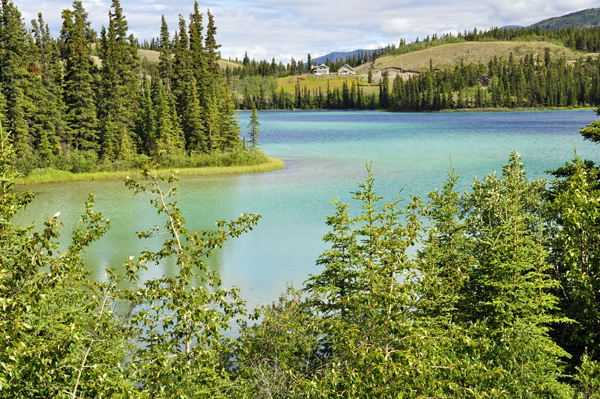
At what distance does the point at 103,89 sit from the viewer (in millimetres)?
58781

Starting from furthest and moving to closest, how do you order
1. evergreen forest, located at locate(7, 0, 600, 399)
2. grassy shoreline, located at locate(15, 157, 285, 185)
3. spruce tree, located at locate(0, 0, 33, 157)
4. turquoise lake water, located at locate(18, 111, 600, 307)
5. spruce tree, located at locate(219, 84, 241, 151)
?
spruce tree, located at locate(219, 84, 241, 151) → grassy shoreline, located at locate(15, 157, 285, 185) → spruce tree, located at locate(0, 0, 33, 157) → turquoise lake water, located at locate(18, 111, 600, 307) → evergreen forest, located at locate(7, 0, 600, 399)

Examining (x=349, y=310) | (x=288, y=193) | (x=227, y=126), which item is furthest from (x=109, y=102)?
(x=349, y=310)

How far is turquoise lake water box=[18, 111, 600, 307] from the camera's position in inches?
981

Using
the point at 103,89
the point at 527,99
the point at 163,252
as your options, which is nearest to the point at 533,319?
the point at 163,252

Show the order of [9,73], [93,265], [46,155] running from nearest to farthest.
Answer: [93,265] → [9,73] → [46,155]

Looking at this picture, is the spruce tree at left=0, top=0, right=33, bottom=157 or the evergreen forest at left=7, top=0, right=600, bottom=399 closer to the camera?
the evergreen forest at left=7, top=0, right=600, bottom=399

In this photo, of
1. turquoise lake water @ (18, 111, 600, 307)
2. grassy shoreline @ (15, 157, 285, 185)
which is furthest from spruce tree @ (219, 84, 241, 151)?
turquoise lake water @ (18, 111, 600, 307)

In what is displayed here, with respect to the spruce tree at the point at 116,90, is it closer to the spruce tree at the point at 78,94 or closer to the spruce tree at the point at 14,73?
the spruce tree at the point at 78,94

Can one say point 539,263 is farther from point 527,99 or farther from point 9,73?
point 527,99

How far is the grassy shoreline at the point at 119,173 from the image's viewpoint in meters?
50.9

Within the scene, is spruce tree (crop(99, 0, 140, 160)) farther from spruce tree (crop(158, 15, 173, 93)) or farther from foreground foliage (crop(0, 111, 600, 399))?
foreground foliage (crop(0, 111, 600, 399))

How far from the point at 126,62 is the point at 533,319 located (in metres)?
60.5

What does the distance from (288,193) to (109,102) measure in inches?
1056

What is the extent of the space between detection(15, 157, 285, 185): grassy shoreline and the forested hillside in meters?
1.34
